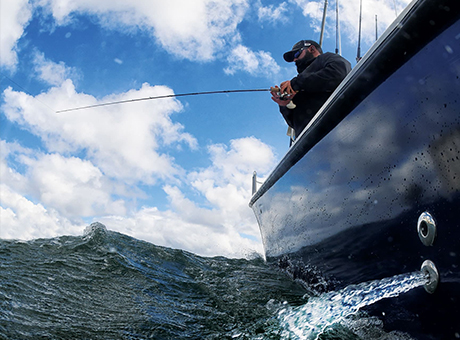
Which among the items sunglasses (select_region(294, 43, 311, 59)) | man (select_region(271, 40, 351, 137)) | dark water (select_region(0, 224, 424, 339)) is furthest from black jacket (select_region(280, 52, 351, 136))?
dark water (select_region(0, 224, 424, 339))

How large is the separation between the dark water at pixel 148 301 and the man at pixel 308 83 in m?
1.50

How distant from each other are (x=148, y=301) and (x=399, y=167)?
2.02m

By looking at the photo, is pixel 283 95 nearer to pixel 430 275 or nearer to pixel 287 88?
pixel 287 88

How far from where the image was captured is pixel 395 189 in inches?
58.3

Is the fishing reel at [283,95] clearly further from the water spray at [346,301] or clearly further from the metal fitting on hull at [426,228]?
the metal fitting on hull at [426,228]

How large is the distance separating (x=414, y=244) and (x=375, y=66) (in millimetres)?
754

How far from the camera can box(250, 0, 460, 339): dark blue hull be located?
1.19 metres

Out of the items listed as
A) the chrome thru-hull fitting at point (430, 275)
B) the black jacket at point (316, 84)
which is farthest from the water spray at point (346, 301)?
the black jacket at point (316, 84)

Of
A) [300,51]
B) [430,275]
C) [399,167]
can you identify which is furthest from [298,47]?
[430,275]

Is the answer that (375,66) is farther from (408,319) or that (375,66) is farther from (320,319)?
(320,319)

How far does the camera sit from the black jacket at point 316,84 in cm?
301

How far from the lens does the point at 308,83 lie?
10.0 ft

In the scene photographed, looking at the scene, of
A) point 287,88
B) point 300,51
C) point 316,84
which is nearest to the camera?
point 316,84

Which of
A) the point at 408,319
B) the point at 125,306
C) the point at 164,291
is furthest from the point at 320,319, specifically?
the point at 164,291
